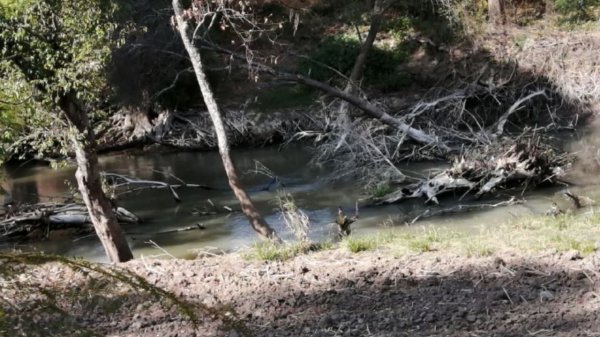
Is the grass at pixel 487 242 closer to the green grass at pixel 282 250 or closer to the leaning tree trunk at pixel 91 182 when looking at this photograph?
the green grass at pixel 282 250

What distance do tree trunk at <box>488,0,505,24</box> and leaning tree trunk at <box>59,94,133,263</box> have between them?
17662 mm

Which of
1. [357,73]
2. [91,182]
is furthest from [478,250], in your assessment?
[357,73]

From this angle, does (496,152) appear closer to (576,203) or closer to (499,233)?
(576,203)

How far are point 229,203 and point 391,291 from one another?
30.5ft

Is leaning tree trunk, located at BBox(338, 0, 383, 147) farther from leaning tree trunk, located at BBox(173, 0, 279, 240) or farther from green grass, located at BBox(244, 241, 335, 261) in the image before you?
green grass, located at BBox(244, 241, 335, 261)

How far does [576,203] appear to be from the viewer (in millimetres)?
11586

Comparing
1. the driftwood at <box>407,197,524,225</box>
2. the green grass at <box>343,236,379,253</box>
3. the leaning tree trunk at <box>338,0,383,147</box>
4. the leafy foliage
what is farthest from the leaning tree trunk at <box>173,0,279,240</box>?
the leaning tree trunk at <box>338,0,383,147</box>

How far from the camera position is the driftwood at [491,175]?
44.4 feet

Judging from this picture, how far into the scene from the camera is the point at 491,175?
13.7 metres

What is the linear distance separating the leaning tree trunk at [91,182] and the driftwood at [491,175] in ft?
17.6

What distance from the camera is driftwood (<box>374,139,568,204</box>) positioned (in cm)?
1354

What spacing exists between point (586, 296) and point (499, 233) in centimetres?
288

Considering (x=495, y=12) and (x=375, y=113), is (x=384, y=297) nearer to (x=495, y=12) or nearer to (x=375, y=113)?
(x=375, y=113)

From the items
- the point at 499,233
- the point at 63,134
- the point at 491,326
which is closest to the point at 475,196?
the point at 499,233
